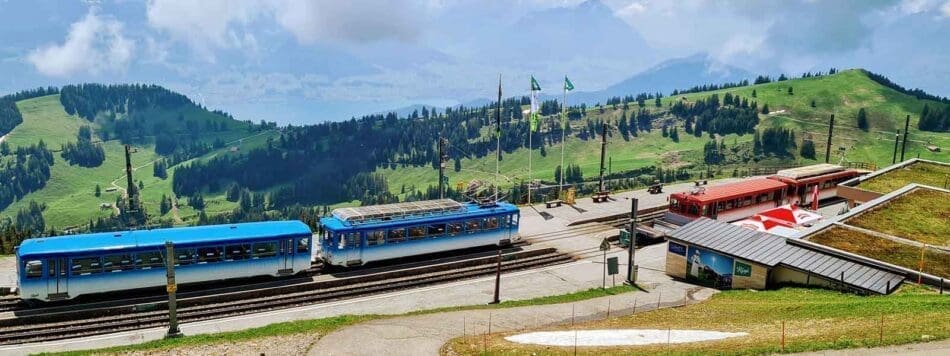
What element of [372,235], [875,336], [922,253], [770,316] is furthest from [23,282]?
[922,253]

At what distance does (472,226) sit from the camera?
141 feet

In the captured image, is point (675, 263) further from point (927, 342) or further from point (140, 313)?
point (140, 313)

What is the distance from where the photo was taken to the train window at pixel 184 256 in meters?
33.3

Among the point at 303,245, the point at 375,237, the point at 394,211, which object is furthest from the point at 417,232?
the point at 303,245

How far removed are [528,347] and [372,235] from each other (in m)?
17.8

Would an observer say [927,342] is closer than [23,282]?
Yes

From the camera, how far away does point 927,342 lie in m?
20.3

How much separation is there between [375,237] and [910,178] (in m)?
46.6

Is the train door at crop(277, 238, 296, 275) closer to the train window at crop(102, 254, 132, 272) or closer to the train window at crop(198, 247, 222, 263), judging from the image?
the train window at crop(198, 247, 222, 263)

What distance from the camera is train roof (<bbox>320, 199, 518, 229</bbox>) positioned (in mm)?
38875

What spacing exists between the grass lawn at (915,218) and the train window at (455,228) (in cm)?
2415


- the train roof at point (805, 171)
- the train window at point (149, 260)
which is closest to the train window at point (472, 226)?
the train window at point (149, 260)

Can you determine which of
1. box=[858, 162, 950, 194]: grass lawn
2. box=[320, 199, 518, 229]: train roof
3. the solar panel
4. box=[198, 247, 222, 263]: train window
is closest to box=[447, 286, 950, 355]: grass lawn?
box=[320, 199, 518, 229]: train roof

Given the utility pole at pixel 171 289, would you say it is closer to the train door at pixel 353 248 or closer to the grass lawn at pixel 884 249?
the train door at pixel 353 248
